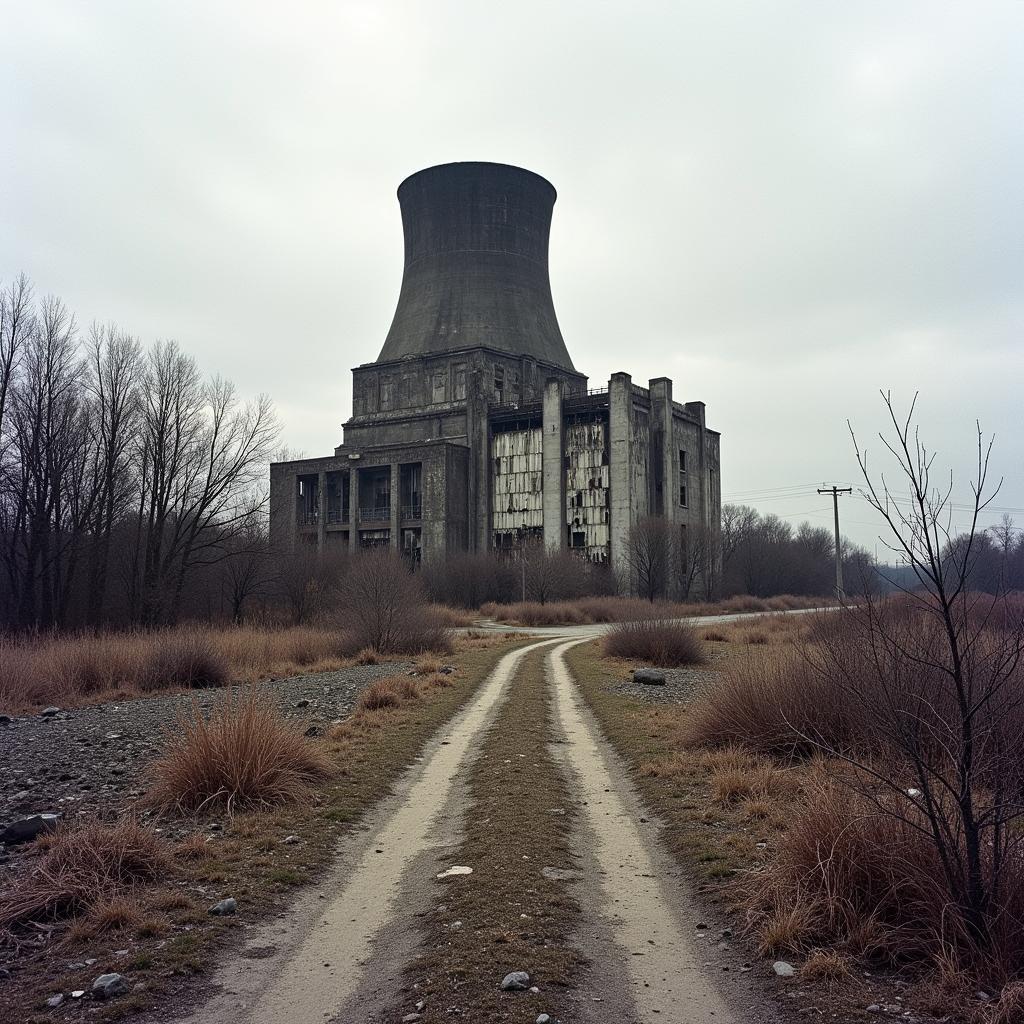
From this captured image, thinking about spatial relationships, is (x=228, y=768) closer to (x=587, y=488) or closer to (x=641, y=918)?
(x=641, y=918)

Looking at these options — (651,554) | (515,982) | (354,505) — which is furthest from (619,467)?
(515,982)

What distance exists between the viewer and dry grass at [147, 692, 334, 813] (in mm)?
7621

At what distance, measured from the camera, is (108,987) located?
13.6ft

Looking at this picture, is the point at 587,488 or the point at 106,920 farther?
the point at 587,488

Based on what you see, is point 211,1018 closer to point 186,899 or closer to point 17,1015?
point 17,1015

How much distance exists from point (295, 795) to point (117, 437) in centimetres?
3080

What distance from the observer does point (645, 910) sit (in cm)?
532

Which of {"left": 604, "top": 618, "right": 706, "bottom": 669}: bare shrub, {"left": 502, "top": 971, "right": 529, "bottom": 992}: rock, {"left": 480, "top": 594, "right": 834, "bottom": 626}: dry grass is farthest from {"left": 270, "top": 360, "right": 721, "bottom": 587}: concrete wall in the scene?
{"left": 502, "top": 971, "right": 529, "bottom": 992}: rock

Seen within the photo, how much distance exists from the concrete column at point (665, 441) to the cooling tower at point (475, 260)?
9.90 m

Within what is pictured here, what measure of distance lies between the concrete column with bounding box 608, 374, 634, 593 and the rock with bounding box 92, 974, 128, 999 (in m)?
52.3

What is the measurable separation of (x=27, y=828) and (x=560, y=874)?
14.6 ft

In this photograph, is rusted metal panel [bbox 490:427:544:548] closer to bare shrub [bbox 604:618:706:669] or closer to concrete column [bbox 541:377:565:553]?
concrete column [bbox 541:377:565:553]

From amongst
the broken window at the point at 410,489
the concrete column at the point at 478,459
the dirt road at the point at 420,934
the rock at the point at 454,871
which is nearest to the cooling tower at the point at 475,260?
the concrete column at the point at 478,459

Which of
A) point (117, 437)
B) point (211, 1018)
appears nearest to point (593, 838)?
point (211, 1018)
